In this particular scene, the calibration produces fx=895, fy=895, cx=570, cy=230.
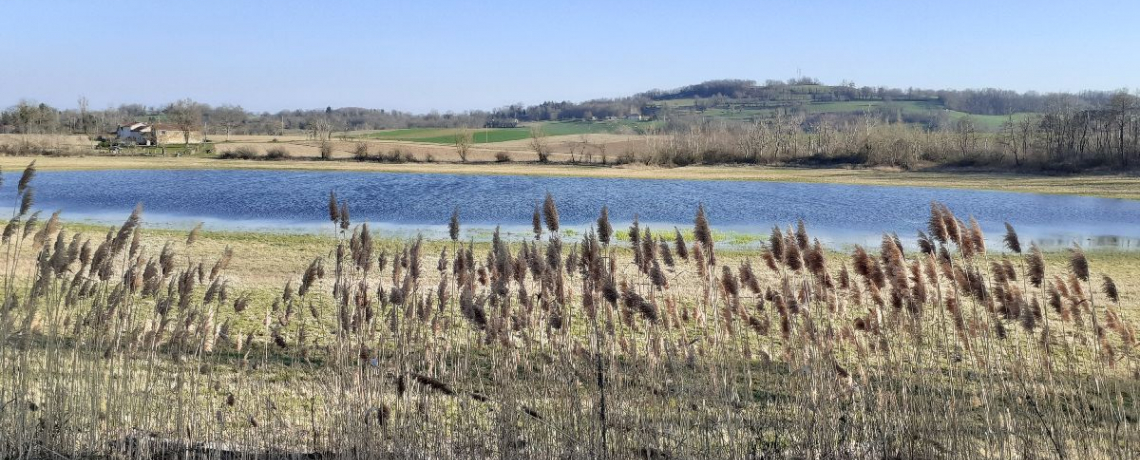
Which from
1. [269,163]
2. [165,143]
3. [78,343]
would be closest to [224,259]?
[78,343]

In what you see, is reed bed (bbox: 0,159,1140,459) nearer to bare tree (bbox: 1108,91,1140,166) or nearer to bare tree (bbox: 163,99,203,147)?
bare tree (bbox: 1108,91,1140,166)

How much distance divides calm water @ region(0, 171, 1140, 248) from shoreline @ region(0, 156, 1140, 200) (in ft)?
13.2

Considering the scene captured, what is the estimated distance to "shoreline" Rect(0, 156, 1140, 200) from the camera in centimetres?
4903

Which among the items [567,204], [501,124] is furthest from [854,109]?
[567,204]

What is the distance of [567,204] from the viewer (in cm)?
3756

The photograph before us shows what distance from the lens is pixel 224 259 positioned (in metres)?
6.77

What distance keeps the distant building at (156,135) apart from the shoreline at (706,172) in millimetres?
24494

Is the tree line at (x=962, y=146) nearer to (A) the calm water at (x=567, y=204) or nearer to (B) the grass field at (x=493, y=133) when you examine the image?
(A) the calm water at (x=567, y=204)

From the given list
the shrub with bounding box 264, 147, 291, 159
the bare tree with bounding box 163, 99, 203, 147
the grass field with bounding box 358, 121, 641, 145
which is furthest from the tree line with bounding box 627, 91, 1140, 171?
the bare tree with bounding box 163, 99, 203, 147

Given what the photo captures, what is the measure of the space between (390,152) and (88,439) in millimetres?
72436

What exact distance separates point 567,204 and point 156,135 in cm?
7425

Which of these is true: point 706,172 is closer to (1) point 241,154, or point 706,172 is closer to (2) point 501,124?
(1) point 241,154

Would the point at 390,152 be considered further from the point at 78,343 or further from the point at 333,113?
the point at 333,113

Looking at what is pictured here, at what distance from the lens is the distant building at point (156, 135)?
97.2m
